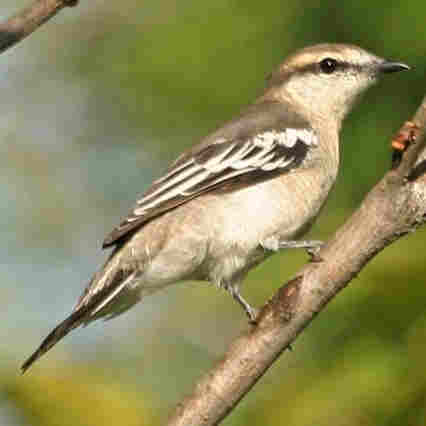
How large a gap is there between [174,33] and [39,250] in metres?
1.95

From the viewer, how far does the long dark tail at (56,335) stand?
3320mm

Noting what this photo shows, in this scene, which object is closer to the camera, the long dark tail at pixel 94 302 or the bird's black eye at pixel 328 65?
the long dark tail at pixel 94 302

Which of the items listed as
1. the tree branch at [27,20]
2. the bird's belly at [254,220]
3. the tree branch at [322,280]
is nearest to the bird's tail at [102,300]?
the bird's belly at [254,220]

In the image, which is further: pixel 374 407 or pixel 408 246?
pixel 408 246

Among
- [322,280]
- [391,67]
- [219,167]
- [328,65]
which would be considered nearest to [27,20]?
[322,280]

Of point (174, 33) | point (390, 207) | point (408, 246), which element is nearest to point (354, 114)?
point (174, 33)

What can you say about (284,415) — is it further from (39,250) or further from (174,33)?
(39,250)

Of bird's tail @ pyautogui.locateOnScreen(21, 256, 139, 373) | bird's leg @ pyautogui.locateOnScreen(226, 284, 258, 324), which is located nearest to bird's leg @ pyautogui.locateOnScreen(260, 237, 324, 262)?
bird's leg @ pyautogui.locateOnScreen(226, 284, 258, 324)

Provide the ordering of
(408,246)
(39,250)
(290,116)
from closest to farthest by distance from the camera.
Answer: (408,246), (290,116), (39,250)

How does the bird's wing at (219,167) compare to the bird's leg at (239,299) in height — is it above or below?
above

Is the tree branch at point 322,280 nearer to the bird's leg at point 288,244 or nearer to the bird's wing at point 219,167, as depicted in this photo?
the bird's leg at point 288,244

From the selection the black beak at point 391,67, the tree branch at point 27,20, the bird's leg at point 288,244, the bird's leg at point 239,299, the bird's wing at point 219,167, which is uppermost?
the tree branch at point 27,20

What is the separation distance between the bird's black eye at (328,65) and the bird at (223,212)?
15cm

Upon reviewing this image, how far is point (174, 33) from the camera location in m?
4.47
